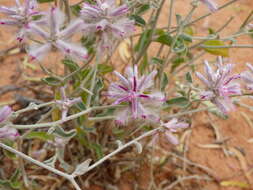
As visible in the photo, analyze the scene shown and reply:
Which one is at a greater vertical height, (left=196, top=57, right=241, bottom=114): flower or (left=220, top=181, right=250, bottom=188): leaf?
(left=196, top=57, right=241, bottom=114): flower

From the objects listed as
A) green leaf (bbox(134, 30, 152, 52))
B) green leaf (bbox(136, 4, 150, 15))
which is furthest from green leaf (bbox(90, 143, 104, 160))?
green leaf (bbox(136, 4, 150, 15))

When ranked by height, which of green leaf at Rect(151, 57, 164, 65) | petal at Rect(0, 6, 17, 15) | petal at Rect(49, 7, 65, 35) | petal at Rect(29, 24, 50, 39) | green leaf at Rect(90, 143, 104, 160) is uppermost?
petal at Rect(0, 6, 17, 15)

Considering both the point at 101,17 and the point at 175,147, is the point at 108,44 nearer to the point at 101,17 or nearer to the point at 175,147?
the point at 101,17

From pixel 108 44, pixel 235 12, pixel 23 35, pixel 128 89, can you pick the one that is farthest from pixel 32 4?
pixel 235 12

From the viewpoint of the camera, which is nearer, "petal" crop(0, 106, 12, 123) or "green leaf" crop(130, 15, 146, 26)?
"petal" crop(0, 106, 12, 123)

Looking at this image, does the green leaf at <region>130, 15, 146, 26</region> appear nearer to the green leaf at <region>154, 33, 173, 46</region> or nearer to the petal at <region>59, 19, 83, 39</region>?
→ the green leaf at <region>154, 33, 173, 46</region>

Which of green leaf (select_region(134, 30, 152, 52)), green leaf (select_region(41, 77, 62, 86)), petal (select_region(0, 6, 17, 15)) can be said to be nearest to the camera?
petal (select_region(0, 6, 17, 15))

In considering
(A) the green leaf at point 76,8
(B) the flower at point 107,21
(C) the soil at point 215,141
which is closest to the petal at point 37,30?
(B) the flower at point 107,21
